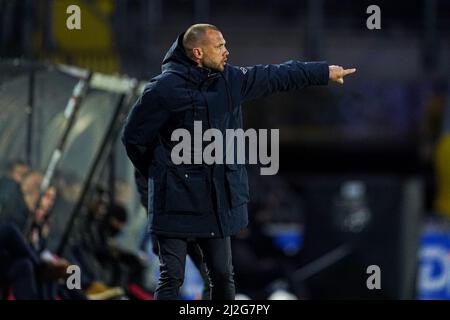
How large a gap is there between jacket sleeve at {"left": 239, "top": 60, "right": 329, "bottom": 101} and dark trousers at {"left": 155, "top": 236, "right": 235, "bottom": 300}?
816mm

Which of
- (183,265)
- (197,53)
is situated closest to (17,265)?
(183,265)

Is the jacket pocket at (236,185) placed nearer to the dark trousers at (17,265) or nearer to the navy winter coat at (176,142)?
the navy winter coat at (176,142)

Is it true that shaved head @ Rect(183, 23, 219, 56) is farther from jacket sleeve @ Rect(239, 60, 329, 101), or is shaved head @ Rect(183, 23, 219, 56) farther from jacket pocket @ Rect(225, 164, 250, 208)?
jacket pocket @ Rect(225, 164, 250, 208)

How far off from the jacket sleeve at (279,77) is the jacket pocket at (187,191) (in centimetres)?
53

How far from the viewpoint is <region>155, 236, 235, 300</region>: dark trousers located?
241 inches

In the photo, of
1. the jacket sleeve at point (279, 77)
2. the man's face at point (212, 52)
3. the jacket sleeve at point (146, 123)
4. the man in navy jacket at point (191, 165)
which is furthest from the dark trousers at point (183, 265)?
the man's face at point (212, 52)

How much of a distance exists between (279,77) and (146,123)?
78cm

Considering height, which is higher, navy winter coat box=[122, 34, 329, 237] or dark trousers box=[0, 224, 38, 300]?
navy winter coat box=[122, 34, 329, 237]

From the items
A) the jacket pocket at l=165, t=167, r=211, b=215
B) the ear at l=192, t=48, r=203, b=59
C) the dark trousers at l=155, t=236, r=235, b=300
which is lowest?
the dark trousers at l=155, t=236, r=235, b=300

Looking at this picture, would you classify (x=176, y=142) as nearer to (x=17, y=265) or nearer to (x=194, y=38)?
(x=194, y=38)

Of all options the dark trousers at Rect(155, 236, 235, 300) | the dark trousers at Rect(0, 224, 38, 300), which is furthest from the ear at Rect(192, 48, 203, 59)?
the dark trousers at Rect(0, 224, 38, 300)

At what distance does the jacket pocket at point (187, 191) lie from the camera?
19.7 feet

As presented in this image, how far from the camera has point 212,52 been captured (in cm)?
604

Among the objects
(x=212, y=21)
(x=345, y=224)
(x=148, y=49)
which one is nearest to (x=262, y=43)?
(x=212, y=21)
